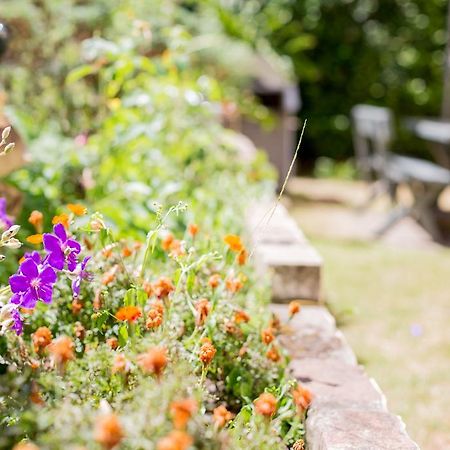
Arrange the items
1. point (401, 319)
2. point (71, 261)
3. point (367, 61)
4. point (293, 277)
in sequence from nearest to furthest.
A: 1. point (71, 261)
2. point (293, 277)
3. point (401, 319)
4. point (367, 61)

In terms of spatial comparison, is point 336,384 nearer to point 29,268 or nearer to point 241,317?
point 241,317

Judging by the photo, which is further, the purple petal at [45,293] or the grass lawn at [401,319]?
the grass lawn at [401,319]

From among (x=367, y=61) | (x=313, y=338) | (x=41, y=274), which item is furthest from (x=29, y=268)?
(x=367, y=61)

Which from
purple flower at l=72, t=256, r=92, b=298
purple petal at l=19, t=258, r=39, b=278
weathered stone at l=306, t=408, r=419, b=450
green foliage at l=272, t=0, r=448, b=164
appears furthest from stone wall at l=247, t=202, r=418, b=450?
green foliage at l=272, t=0, r=448, b=164

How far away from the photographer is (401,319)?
12.2ft

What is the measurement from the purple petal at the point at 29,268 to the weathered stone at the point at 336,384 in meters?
0.63

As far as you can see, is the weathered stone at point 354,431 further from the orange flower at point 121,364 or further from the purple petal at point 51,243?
the purple petal at point 51,243

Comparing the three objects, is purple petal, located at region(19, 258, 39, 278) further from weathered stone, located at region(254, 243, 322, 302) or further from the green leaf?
the green leaf

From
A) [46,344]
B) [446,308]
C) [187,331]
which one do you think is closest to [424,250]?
[446,308]

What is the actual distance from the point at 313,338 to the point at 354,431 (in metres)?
0.71

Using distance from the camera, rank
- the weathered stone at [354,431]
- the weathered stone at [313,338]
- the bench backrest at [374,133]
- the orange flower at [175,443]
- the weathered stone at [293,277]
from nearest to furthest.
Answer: the orange flower at [175,443]
the weathered stone at [354,431]
the weathered stone at [313,338]
the weathered stone at [293,277]
the bench backrest at [374,133]

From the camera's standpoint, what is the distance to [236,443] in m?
1.33

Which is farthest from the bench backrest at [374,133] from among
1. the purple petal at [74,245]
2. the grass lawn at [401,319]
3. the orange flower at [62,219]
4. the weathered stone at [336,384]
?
the purple petal at [74,245]

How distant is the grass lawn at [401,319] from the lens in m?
2.75
